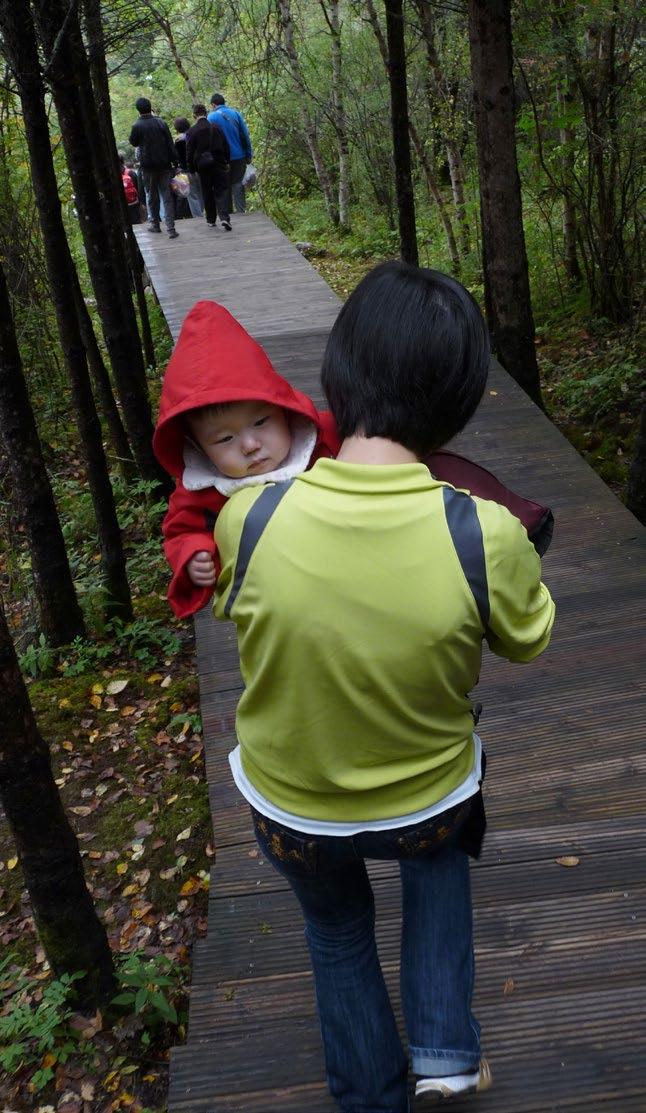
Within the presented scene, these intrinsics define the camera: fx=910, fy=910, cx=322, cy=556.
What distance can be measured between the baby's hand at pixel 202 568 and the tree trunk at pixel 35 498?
118 inches

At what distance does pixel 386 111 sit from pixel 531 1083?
16432 millimetres

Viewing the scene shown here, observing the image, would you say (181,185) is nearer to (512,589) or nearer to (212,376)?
(212,376)

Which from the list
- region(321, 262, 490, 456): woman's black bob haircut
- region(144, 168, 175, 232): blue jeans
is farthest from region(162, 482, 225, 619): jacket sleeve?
region(144, 168, 175, 232): blue jeans

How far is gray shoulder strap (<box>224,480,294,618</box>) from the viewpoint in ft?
4.95

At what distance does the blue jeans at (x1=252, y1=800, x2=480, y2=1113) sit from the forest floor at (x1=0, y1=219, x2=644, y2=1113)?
5.03 ft

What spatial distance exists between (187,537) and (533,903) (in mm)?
1469

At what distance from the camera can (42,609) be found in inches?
226

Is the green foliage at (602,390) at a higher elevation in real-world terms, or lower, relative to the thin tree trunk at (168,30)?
lower

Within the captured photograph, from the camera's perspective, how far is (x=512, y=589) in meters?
1.50

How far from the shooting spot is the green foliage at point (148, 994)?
10.5ft

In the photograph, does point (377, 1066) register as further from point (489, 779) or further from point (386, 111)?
point (386, 111)

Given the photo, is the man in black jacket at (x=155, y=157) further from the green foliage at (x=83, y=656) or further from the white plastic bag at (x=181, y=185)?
the green foliage at (x=83, y=656)

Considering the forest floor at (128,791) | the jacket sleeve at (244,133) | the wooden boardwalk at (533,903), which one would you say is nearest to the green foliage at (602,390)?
the forest floor at (128,791)

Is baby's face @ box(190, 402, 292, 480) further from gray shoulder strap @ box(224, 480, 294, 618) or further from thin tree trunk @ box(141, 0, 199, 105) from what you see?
thin tree trunk @ box(141, 0, 199, 105)
